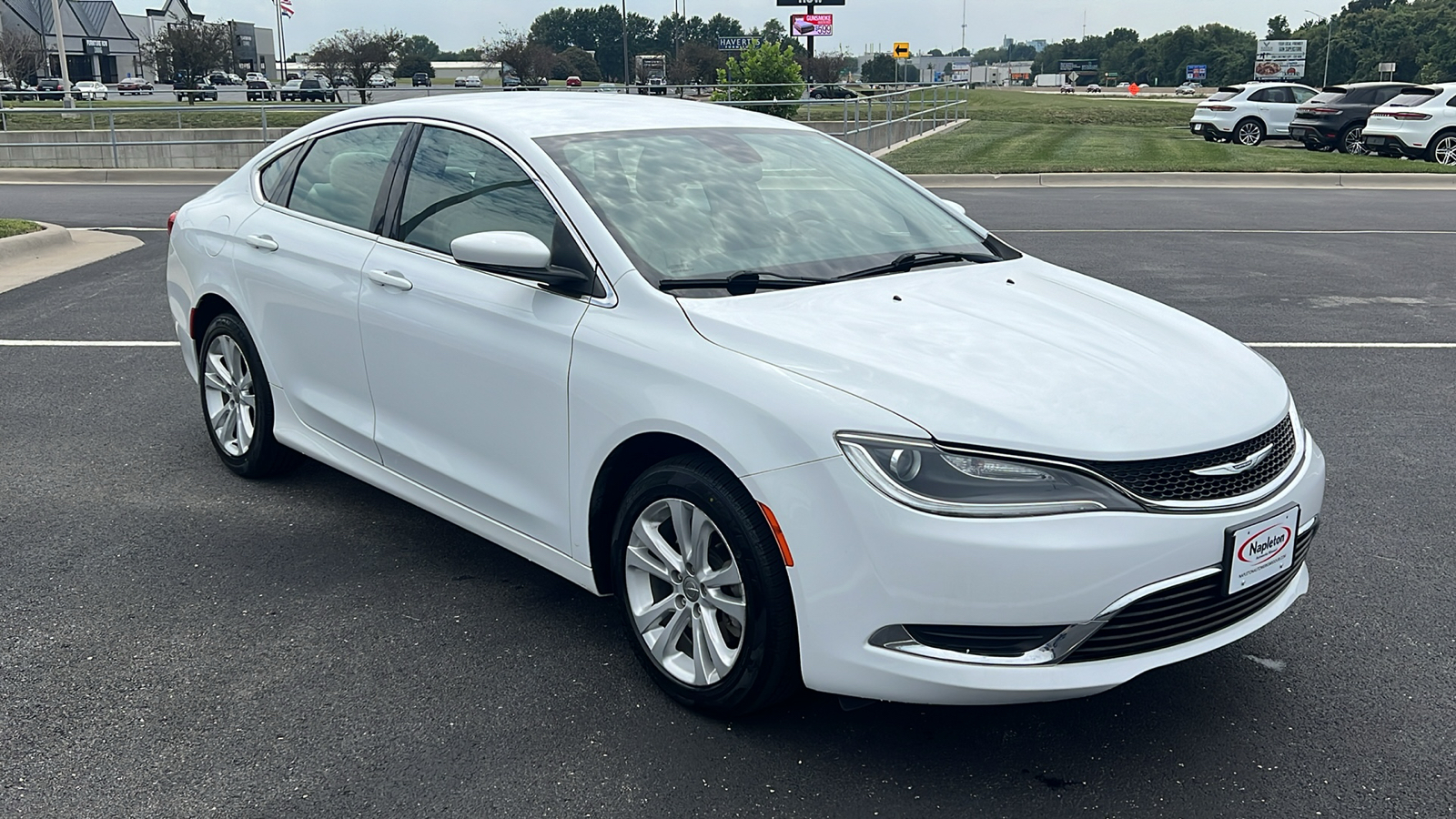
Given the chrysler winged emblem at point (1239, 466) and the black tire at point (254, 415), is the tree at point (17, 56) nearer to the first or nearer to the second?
the black tire at point (254, 415)

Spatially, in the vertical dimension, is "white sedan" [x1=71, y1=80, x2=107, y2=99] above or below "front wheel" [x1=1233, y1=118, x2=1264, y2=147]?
above

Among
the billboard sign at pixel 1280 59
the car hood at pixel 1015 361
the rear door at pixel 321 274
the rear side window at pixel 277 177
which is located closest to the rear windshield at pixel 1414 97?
the car hood at pixel 1015 361

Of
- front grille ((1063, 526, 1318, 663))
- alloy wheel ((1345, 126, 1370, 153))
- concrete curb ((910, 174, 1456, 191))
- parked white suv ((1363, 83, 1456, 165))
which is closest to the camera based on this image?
front grille ((1063, 526, 1318, 663))

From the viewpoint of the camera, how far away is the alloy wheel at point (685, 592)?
3.29 m

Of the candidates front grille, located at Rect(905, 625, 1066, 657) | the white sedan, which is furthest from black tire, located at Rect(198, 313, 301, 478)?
the white sedan

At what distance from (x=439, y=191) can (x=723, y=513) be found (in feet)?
6.07

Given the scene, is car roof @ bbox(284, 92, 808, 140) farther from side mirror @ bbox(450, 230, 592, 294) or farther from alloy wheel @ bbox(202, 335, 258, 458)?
alloy wheel @ bbox(202, 335, 258, 458)

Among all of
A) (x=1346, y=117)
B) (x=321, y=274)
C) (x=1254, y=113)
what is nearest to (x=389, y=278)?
(x=321, y=274)

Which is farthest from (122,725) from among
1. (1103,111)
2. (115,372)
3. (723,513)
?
(1103,111)

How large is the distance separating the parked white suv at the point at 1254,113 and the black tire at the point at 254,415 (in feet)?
98.6

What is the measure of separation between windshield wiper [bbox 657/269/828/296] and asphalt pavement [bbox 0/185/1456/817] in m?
1.16

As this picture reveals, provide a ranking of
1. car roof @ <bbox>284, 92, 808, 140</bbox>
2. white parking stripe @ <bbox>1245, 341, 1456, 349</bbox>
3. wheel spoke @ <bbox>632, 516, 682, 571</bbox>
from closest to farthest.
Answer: wheel spoke @ <bbox>632, 516, 682, 571</bbox> < car roof @ <bbox>284, 92, 808, 140</bbox> < white parking stripe @ <bbox>1245, 341, 1456, 349</bbox>

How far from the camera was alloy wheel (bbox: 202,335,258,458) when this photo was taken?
523 centimetres

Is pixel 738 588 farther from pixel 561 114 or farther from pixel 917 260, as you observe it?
pixel 561 114
